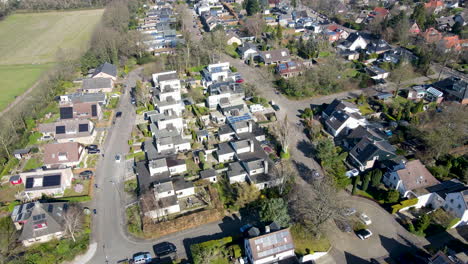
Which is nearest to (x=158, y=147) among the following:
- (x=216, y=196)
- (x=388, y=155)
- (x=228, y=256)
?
(x=216, y=196)

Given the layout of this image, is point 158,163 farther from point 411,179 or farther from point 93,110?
point 411,179

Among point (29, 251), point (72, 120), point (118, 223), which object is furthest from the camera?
point (72, 120)

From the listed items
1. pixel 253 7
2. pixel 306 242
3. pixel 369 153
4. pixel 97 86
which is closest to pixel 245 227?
pixel 306 242

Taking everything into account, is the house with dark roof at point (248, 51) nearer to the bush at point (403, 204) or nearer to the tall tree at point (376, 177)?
the tall tree at point (376, 177)

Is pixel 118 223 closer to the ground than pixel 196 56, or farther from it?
closer to the ground

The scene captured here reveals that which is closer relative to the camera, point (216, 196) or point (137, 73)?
point (216, 196)

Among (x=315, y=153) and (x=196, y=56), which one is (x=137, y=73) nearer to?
(x=196, y=56)

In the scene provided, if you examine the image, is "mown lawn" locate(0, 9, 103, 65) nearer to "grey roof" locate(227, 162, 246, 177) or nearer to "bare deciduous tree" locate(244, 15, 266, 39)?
"bare deciduous tree" locate(244, 15, 266, 39)

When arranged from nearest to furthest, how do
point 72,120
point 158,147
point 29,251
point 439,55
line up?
point 29,251 → point 158,147 → point 72,120 → point 439,55
